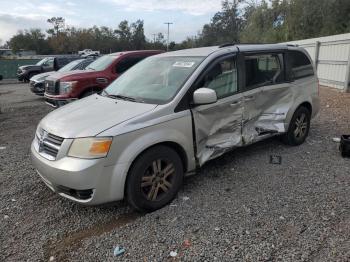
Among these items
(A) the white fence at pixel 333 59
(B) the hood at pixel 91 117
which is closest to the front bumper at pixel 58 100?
(B) the hood at pixel 91 117

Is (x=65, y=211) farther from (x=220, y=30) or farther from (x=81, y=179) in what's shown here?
(x=220, y=30)

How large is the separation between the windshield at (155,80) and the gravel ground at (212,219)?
4.13ft

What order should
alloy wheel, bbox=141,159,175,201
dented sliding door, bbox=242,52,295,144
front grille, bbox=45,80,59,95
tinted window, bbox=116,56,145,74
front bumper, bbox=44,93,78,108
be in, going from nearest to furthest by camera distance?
alloy wheel, bbox=141,159,175,201 → dented sliding door, bbox=242,52,295,144 → front bumper, bbox=44,93,78,108 → front grille, bbox=45,80,59,95 → tinted window, bbox=116,56,145,74

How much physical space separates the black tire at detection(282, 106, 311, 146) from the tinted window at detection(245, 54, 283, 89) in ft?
2.65

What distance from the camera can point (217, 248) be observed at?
9.75ft

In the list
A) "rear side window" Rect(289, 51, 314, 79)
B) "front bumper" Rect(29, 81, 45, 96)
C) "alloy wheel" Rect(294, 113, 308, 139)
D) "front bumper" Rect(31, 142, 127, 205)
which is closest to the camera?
"front bumper" Rect(31, 142, 127, 205)

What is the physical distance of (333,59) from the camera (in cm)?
1250

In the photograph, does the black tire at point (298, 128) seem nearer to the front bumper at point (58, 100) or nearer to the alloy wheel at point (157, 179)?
the alloy wheel at point (157, 179)

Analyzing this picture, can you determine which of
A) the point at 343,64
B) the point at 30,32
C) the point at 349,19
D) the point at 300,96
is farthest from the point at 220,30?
the point at 300,96

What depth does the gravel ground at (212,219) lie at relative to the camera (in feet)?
9.71

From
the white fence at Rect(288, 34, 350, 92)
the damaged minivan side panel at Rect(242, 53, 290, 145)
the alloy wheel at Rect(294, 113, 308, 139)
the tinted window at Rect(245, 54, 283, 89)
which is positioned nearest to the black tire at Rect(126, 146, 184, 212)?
the damaged minivan side panel at Rect(242, 53, 290, 145)

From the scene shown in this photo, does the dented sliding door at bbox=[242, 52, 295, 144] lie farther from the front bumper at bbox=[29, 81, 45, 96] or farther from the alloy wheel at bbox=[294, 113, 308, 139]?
the front bumper at bbox=[29, 81, 45, 96]

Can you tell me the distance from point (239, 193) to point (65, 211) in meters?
2.06

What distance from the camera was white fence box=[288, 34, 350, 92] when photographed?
11.5m
